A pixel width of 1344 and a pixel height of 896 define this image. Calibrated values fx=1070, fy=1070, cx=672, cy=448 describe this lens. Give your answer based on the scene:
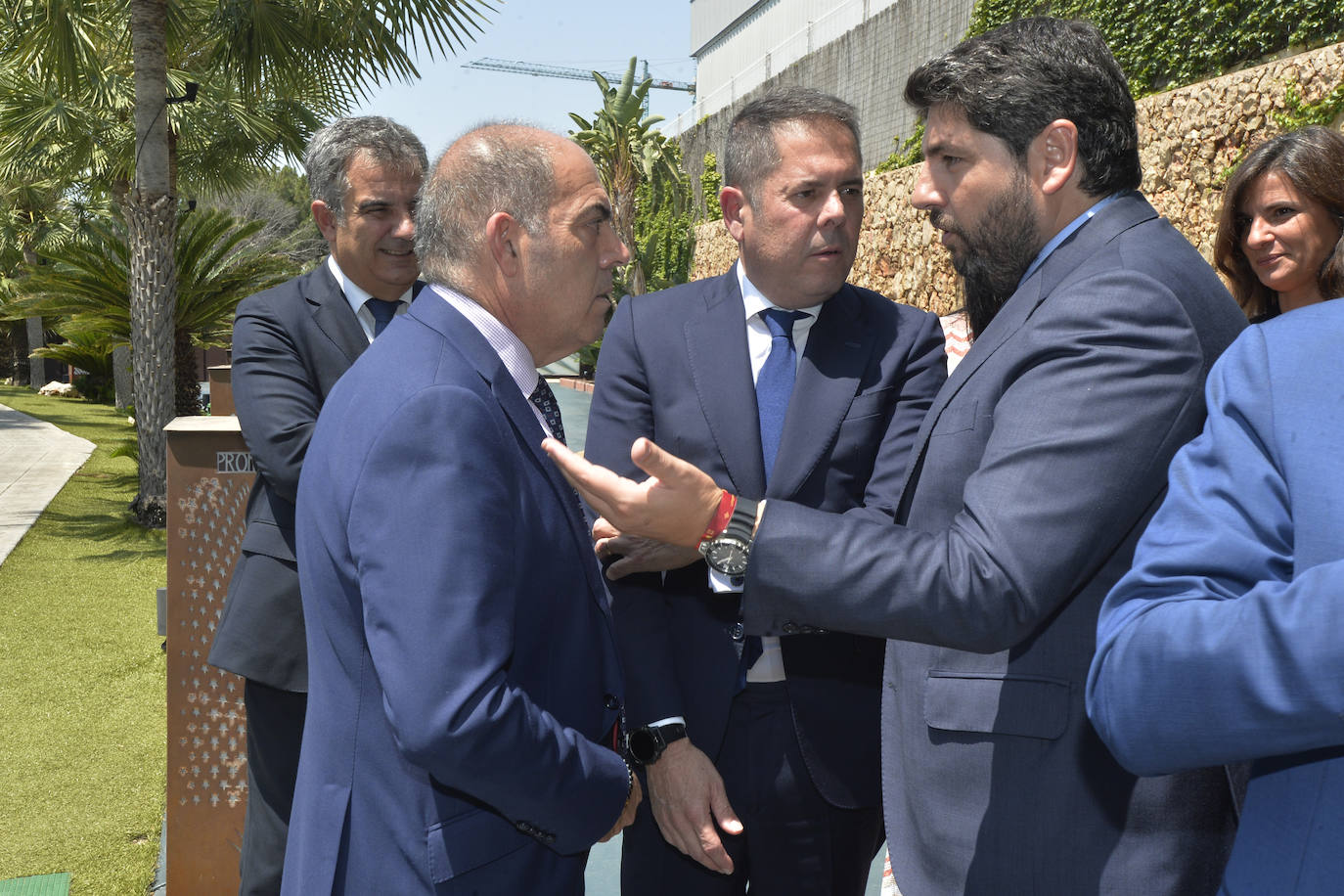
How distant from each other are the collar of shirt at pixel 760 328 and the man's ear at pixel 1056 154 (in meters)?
0.73

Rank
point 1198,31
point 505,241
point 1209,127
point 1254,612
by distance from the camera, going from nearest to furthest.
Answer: point 1254,612, point 505,241, point 1209,127, point 1198,31

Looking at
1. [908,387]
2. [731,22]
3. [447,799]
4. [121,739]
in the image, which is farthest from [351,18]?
[731,22]

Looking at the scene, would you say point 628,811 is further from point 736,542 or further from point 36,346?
point 36,346

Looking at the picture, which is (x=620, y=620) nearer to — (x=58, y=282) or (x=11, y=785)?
(x=11, y=785)

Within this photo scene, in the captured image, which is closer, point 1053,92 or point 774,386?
point 1053,92

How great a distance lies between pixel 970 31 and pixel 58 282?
10.4m

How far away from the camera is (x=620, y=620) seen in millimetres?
2172

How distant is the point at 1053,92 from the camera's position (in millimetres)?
1602

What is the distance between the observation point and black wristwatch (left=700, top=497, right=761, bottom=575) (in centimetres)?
147

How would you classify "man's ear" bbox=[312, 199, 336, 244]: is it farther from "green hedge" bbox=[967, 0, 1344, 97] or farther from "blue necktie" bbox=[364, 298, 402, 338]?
"green hedge" bbox=[967, 0, 1344, 97]

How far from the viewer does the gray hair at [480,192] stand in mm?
1668

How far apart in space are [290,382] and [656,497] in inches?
66.6

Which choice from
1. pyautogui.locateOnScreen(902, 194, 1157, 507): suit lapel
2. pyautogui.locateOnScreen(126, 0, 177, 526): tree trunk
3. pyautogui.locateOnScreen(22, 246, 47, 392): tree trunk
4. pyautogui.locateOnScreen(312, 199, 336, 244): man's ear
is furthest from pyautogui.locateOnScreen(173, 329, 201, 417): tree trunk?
pyautogui.locateOnScreen(22, 246, 47, 392): tree trunk

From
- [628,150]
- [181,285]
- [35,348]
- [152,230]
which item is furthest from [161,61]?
[35,348]
